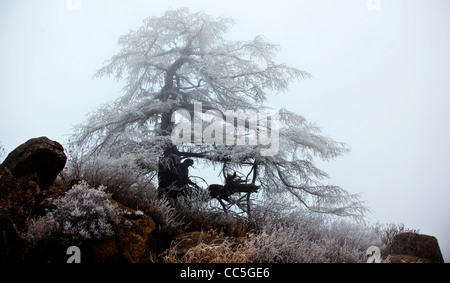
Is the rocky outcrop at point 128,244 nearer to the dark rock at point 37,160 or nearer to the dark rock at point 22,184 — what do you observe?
the dark rock at point 22,184

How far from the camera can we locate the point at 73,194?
13.5ft

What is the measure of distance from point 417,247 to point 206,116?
5684 millimetres

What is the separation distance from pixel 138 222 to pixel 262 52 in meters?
5.70

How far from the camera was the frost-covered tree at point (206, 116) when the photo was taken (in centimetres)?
685

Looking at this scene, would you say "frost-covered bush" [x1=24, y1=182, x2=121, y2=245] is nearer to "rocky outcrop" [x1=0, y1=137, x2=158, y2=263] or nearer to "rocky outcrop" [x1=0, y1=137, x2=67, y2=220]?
"rocky outcrop" [x1=0, y1=137, x2=158, y2=263]

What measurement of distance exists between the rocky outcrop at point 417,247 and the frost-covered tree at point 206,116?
3.56 feet

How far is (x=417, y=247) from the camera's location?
5688 mm

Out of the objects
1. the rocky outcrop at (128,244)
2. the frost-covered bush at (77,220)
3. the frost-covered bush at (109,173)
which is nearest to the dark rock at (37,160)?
the frost-covered bush at (109,173)

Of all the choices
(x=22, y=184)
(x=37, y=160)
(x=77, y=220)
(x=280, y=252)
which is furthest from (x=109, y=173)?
(x=280, y=252)

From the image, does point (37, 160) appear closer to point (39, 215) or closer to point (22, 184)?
point (22, 184)

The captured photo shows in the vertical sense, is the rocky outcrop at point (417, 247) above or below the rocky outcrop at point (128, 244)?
below

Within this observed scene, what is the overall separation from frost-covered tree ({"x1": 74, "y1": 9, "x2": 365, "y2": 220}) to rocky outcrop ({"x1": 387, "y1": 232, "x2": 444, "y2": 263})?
3.56 feet

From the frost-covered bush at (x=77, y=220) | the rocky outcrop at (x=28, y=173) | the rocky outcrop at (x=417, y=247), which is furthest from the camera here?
the rocky outcrop at (x=417, y=247)
